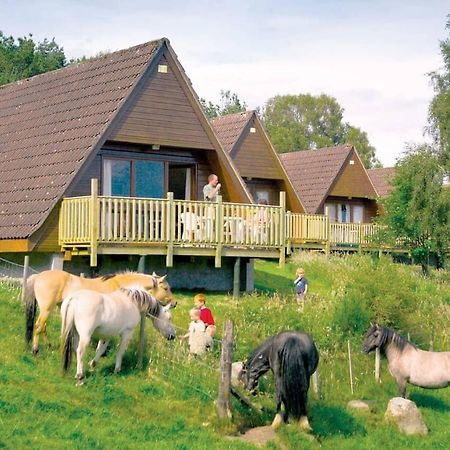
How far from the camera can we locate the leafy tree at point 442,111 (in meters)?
41.4

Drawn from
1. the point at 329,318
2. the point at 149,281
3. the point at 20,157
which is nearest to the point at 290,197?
the point at 20,157

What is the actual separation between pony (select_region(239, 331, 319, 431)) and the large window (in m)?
10.4

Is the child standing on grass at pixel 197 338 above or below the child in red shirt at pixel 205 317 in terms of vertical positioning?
below

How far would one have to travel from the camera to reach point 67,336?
17.2 meters

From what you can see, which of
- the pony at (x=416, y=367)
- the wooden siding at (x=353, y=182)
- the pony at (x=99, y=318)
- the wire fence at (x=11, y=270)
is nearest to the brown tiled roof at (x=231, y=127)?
the wooden siding at (x=353, y=182)

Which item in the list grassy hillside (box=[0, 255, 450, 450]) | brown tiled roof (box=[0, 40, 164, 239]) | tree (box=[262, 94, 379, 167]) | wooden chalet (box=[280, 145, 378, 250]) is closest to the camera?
grassy hillside (box=[0, 255, 450, 450])

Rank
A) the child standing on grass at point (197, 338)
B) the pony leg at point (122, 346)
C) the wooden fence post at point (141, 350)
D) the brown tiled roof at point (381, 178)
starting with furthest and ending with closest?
the brown tiled roof at point (381, 178)
the child standing on grass at point (197, 338)
the wooden fence post at point (141, 350)
the pony leg at point (122, 346)

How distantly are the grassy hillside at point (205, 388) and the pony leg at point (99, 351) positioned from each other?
138 mm

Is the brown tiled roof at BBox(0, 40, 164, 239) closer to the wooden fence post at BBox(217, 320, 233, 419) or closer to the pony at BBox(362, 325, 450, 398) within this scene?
the pony at BBox(362, 325, 450, 398)

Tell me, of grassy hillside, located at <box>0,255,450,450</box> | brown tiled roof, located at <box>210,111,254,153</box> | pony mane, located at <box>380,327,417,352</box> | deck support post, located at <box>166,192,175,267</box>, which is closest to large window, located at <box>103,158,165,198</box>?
deck support post, located at <box>166,192,175,267</box>

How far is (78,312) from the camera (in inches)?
684

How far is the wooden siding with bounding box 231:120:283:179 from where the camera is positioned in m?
42.1

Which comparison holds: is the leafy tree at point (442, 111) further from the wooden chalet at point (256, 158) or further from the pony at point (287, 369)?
the pony at point (287, 369)

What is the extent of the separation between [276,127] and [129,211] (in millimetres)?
73327
